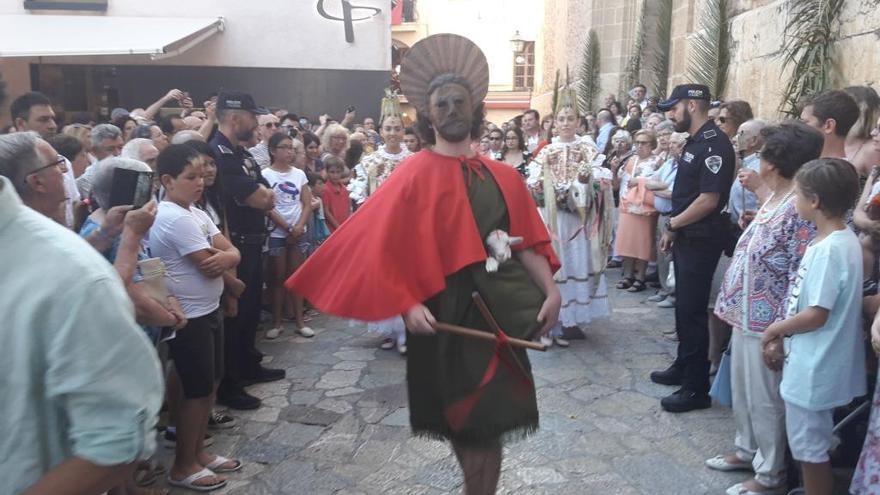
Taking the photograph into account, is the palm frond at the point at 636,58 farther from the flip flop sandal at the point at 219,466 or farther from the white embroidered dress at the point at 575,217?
the flip flop sandal at the point at 219,466

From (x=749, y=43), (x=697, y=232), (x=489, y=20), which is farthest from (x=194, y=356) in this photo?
(x=489, y=20)

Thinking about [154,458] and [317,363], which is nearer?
[154,458]

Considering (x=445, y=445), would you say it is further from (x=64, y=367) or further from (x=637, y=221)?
(x=637, y=221)

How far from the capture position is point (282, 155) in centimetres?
645

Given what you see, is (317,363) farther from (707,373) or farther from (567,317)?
(707,373)

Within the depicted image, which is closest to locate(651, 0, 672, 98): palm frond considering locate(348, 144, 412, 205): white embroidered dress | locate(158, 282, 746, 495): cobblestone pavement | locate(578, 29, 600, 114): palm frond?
locate(578, 29, 600, 114): palm frond

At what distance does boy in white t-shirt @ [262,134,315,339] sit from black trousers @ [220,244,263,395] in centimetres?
98

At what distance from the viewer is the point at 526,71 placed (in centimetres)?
3644

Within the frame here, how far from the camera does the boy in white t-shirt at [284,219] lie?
21.2 ft

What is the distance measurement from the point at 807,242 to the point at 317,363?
389 centimetres

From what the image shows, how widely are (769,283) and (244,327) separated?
139 inches

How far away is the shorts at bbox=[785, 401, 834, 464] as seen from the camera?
3270 mm

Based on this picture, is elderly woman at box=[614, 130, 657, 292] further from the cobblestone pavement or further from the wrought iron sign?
the wrought iron sign

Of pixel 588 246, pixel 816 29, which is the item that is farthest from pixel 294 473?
pixel 816 29
